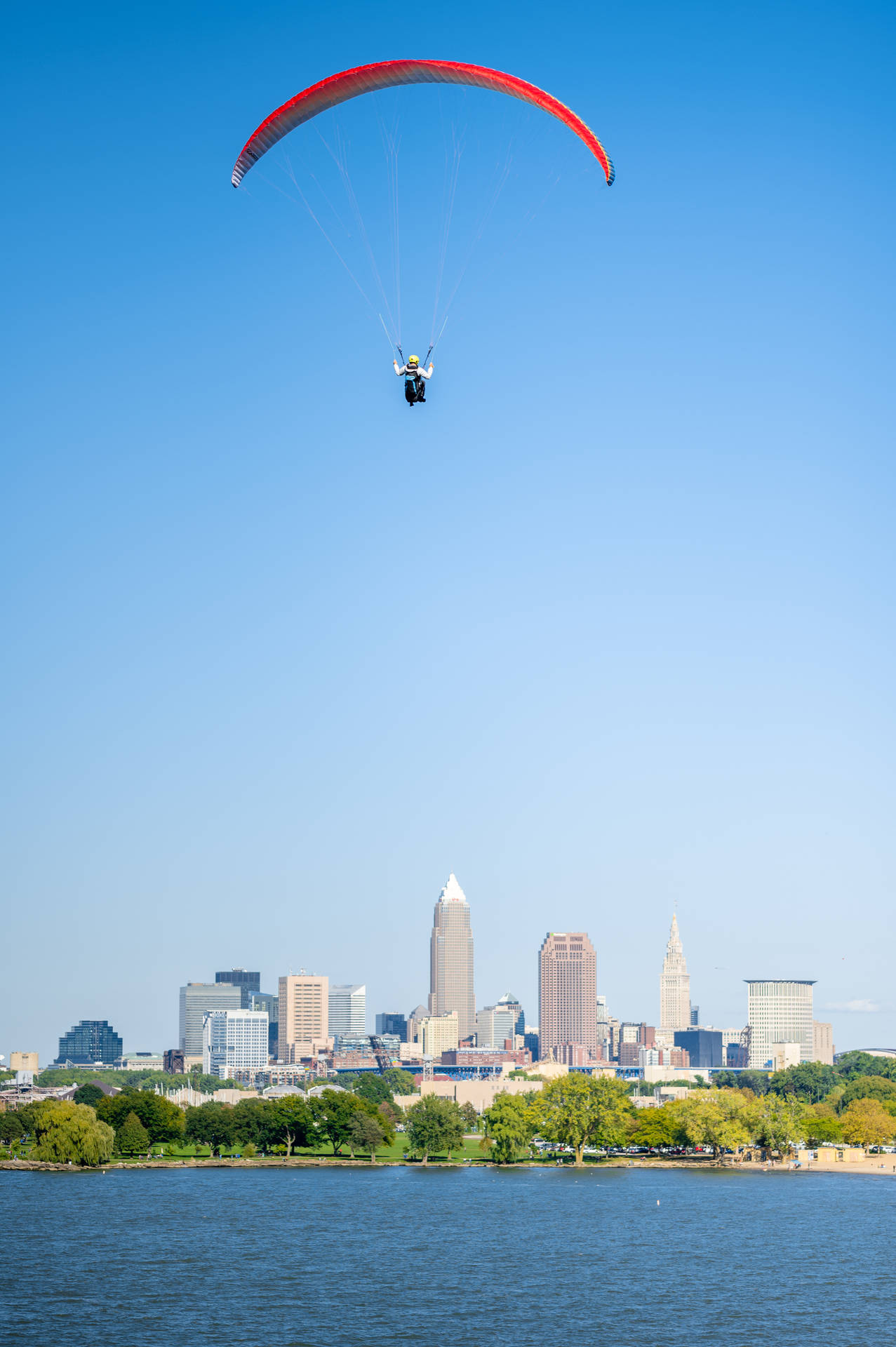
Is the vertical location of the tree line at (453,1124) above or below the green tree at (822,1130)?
above

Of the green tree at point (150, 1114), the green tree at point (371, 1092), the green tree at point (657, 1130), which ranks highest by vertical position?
the green tree at point (150, 1114)

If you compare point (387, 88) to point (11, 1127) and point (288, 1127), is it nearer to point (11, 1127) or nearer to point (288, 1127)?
point (288, 1127)

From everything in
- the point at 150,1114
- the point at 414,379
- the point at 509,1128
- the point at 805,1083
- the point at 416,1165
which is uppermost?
the point at 414,379

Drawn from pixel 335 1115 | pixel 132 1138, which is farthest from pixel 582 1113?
pixel 132 1138

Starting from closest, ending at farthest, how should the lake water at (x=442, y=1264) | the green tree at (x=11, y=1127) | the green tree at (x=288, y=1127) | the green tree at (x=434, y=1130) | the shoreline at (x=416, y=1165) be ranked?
the lake water at (x=442, y=1264) → the shoreline at (x=416, y=1165) → the green tree at (x=434, y=1130) → the green tree at (x=288, y=1127) → the green tree at (x=11, y=1127)

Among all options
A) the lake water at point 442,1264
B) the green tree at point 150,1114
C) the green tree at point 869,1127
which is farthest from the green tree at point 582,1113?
the green tree at point 150,1114

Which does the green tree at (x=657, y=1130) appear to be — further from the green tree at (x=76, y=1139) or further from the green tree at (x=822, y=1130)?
the green tree at (x=76, y=1139)

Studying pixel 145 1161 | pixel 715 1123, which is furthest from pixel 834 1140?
pixel 145 1161
